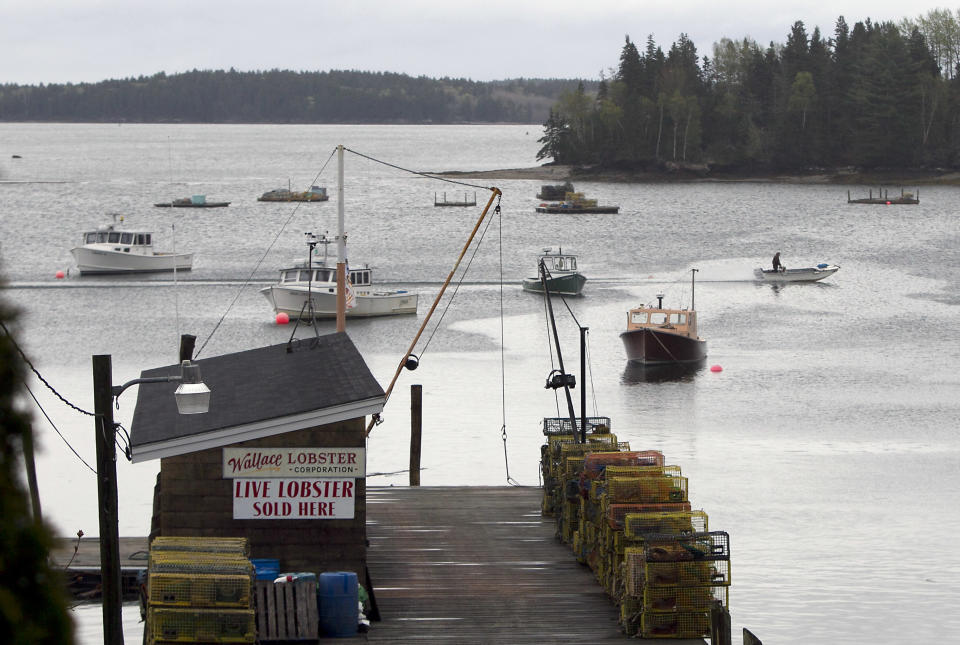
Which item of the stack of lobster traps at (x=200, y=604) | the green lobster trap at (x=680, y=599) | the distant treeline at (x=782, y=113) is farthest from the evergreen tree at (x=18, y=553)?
the distant treeline at (x=782, y=113)

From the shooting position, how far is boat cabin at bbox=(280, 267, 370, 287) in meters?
55.5

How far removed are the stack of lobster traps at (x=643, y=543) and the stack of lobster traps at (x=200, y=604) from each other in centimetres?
453

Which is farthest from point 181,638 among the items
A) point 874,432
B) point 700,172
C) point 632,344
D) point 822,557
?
point 700,172

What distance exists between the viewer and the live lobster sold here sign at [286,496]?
16203 millimetres

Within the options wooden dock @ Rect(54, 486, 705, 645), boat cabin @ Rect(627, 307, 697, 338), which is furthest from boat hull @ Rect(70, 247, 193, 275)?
wooden dock @ Rect(54, 486, 705, 645)

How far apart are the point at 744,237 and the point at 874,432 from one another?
6955 cm

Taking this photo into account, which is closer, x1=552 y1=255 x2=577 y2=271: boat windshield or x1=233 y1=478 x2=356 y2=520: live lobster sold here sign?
x1=233 y1=478 x2=356 y2=520: live lobster sold here sign

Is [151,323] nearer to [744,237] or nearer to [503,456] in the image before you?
[503,456]

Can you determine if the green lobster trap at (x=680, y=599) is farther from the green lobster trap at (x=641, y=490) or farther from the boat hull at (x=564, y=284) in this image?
the boat hull at (x=564, y=284)

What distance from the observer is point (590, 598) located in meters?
16.8

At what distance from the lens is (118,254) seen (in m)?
71.7

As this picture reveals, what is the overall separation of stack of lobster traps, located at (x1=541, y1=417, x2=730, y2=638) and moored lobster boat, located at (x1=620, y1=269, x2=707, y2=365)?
2628 cm

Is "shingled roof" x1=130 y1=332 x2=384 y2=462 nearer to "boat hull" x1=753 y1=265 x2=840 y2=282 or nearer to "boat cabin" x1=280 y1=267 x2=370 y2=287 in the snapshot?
"boat cabin" x1=280 y1=267 x2=370 y2=287

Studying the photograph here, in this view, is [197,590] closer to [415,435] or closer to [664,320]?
[415,435]
